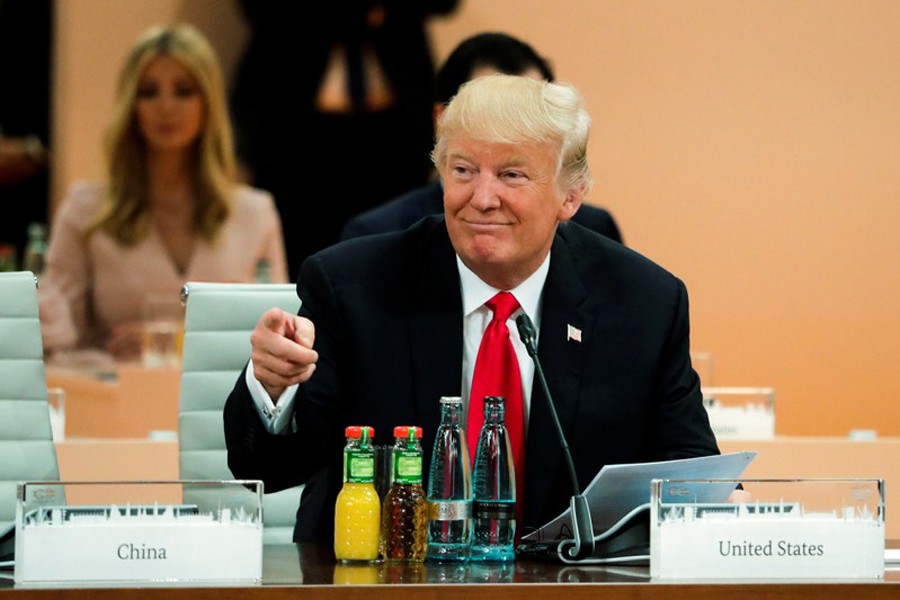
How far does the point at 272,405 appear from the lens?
1.94m

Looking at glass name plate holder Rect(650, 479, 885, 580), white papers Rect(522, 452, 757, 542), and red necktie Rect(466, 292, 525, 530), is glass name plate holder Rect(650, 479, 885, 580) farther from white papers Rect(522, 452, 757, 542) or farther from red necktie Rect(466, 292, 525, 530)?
red necktie Rect(466, 292, 525, 530)

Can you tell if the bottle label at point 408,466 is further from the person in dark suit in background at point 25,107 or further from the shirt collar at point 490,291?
the person in dark suit in background at point 25,107

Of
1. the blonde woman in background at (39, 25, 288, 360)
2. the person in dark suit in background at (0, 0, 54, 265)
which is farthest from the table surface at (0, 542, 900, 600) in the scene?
the person in dark suit in background at (0, 0, 54, 265)

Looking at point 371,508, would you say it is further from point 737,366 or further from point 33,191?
point 33,191

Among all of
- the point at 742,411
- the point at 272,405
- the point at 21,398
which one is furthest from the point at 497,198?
the point at 742,411

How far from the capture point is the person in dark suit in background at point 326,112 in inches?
217

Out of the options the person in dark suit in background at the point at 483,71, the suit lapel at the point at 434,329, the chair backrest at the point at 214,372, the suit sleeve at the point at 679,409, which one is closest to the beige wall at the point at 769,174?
the person in dark suit in background at the point at 483,71

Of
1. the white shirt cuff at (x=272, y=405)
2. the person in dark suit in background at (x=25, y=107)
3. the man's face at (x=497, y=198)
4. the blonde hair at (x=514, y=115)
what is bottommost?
the white shirt cuff at (x=272, y=405)

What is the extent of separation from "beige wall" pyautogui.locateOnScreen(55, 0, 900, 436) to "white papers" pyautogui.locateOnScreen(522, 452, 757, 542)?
3.37 m

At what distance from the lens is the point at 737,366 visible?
517 centimetres

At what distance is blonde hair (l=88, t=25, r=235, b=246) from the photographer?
15.6 ft

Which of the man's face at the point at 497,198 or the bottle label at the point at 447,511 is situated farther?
the man's face at the point at 497,198

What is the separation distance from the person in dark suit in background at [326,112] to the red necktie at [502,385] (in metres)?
3.44

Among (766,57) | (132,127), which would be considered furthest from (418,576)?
(766,57)
